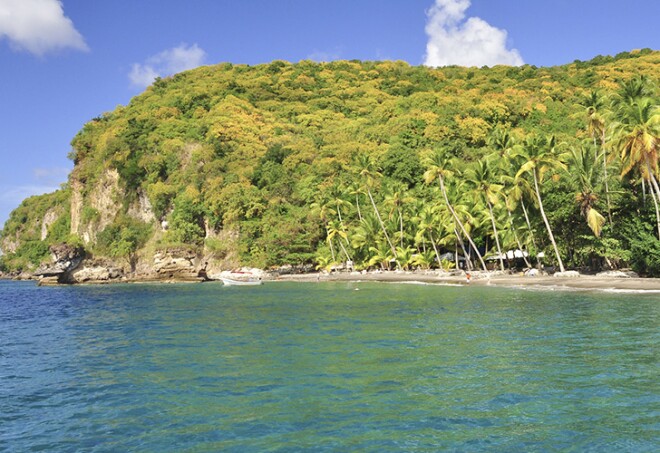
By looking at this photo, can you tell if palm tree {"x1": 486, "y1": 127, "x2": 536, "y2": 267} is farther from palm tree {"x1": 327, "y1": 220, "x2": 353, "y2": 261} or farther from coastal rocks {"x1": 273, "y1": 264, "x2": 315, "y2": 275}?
coastal rocks {"x1": 273, "y1": 264, "x2": 315, "y2": 275}

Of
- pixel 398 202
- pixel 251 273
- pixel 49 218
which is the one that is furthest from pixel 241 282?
pixel 49 218

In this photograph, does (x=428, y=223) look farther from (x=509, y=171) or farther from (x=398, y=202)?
(x=509, y=171)

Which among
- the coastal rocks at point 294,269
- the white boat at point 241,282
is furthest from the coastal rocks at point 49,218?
the white boat at point 241,282

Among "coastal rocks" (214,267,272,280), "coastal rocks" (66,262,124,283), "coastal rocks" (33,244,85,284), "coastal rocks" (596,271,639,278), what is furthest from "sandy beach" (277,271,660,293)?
"coastal rocks" (33,244,85,284)

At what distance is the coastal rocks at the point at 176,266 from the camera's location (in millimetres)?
78688

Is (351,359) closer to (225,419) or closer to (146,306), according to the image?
(225,419)

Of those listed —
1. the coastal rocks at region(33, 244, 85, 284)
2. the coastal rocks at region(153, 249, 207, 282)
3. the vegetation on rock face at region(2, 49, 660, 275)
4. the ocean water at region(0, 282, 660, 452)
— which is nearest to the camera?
the ocean water at region(0, 282, 660, 452)

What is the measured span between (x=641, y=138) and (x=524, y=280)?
14.2 metres

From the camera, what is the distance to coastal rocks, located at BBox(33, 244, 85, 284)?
7981 centimetres

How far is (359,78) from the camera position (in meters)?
126

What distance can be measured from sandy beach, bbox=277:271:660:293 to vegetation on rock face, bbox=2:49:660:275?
286cm

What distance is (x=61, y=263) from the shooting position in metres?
80.8

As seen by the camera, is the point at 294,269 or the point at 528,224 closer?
the point at 528,224

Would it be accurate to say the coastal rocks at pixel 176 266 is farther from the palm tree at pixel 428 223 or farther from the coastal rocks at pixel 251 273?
the palm tree at pixel 428 223
